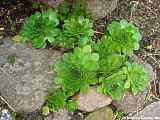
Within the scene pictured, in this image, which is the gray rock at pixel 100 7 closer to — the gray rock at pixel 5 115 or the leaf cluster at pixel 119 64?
the leaf cluster at pixel 119 64

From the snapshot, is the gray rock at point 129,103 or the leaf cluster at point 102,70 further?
the gray rock at point 129,103

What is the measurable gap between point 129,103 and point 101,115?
0.20 m

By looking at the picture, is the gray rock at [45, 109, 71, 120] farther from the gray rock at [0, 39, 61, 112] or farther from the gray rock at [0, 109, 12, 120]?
the gray rock at [0, 109, 12, 120]

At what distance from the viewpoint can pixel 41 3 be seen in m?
2.82

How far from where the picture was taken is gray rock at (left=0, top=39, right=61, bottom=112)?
2.56 metres

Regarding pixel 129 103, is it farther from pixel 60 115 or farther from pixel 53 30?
pixel 53 30

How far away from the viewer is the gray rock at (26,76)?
2.56m

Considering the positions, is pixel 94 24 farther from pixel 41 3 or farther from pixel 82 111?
pixel 82 111

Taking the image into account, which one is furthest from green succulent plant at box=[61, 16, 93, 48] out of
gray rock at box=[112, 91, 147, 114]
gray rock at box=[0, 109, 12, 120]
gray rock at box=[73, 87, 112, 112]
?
gray rock at box=[0, 109, 12, 120]

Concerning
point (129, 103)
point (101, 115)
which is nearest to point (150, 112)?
point (129, 103)

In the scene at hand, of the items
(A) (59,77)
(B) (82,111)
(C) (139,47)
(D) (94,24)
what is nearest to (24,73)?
(A) (59,77)

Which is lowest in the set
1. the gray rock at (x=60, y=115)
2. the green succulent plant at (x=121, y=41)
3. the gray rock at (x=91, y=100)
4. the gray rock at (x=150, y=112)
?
the gray rock at (x=150, y=112)

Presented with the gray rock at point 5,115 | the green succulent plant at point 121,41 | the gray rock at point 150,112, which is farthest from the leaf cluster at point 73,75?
the gray rock at point 150,112

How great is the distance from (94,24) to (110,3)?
18 centimetres
